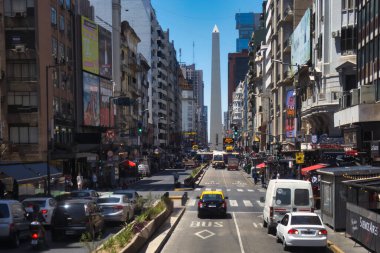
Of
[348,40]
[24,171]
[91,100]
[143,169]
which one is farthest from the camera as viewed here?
[143,169]

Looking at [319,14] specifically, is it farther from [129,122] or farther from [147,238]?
[129,122]

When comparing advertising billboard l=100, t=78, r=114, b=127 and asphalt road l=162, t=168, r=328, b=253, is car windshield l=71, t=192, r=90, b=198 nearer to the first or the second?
asphalt road l=162, t=168, r=328, b=253

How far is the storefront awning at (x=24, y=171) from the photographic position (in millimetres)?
36791

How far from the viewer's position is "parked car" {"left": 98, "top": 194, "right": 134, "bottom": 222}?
1035 inches

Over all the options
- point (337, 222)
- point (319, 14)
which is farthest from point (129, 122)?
point (337, 222)

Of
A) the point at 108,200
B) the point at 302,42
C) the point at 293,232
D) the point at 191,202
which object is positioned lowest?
Answer: the point at 191,202

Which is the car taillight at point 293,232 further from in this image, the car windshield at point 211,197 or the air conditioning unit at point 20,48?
the air conditioning unit at point 20,48

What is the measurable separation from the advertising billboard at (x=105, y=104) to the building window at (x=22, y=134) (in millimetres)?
21505

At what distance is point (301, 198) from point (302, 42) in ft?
115

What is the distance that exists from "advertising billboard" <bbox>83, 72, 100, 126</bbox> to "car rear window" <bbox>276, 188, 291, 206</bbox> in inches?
1755

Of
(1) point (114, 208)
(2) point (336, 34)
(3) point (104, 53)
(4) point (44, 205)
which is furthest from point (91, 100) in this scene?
(4) point (44, 205)

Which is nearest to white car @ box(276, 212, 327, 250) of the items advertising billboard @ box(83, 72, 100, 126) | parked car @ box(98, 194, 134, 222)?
parked car @ box(98, 194, 134, 222)

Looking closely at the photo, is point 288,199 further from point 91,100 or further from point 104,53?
point 104,53

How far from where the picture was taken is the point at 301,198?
78.7 ft
